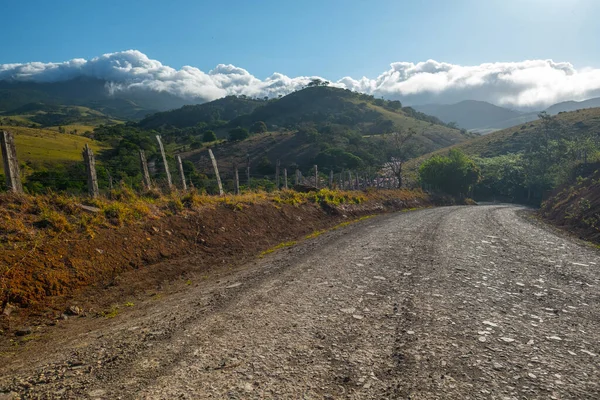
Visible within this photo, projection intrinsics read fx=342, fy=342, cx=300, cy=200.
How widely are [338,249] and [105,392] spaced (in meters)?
7.36

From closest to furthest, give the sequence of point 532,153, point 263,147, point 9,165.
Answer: point 9,165
point 532,153
point 263,147

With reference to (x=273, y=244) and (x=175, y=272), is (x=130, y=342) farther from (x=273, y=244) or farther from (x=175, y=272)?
(x=273, y=244)

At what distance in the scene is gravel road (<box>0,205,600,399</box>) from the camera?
3150 mm

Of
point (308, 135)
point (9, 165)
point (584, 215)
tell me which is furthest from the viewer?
point (308, 135)

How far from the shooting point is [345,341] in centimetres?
399

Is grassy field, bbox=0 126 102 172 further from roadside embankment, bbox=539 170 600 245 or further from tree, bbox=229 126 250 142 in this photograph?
roadside embankment, bbox=539 170 600 245

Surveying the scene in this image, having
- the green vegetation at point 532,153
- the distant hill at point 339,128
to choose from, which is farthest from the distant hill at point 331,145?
the green vegetation at point 532,153

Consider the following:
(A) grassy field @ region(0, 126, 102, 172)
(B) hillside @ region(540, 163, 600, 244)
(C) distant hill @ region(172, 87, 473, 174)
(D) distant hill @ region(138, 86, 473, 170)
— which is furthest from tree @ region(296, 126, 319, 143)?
Answer: (B) hillside @ region(540, 163, 600, 244)

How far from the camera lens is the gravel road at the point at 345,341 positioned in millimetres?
3150

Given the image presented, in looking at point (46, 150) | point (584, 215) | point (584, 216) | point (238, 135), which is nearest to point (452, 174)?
point (584, 215)

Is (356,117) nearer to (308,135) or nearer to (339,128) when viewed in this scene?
(339,128)

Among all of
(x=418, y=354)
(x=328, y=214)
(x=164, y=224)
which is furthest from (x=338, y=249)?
(x=328, y=214)

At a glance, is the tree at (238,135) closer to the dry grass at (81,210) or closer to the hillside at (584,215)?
the hillside at (584,215)

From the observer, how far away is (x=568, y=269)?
7.31m
